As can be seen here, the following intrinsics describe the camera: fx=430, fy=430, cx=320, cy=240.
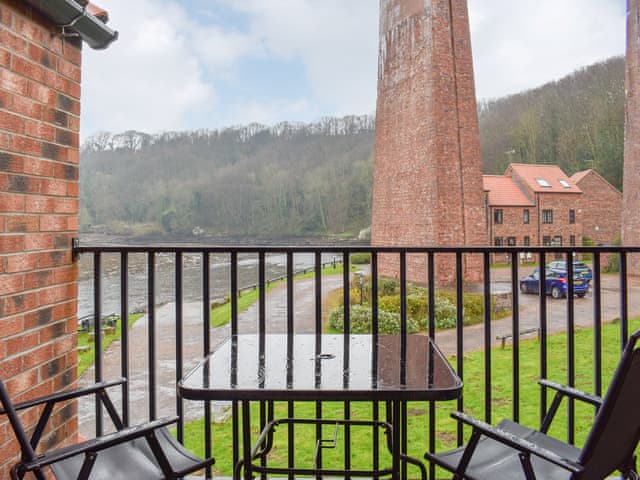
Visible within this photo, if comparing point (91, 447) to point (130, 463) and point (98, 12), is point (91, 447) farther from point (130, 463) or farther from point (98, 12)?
point (98, 12)

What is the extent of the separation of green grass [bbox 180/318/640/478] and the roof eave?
2.49m

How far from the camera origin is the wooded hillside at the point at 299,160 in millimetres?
5566

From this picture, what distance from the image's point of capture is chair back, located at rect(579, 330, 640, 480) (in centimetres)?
100

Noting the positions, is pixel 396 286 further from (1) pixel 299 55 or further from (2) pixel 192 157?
(1) pixel 299 55

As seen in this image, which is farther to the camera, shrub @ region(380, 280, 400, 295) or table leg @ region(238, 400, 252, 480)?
shrub @ region(380, 280, 400, 295)

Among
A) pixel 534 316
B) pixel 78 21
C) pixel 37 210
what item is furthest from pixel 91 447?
pixel 534 316

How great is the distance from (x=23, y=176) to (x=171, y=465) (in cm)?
105

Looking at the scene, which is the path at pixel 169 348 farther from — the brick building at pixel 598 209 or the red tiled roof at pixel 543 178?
the brick building at pixel 598 209

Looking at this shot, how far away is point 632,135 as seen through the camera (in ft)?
23.7

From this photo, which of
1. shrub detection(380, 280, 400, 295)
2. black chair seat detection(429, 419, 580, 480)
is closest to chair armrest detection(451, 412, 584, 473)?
black chair seat detection(429, 419, 580, 480)

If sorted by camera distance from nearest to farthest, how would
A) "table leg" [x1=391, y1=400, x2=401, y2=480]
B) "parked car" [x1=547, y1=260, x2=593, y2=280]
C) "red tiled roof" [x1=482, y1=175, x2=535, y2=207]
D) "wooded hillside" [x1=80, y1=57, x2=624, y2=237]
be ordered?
"table leg" [x1=391, y1=400, x2=401, y2=480] < "parked car" [x1=547, y1=260, x2=593, y2=280] < "wooded hillside" [x1=80, y1=57, x2=624, y2=237] < "red tiled roof" [x1=482, y1=175, x2=535, y2=207]

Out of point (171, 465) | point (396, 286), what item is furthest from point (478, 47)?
point (171, 465)

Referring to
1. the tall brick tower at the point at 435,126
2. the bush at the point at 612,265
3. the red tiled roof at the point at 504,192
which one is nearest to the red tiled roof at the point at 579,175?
the red tiled roof at the point at 504,192

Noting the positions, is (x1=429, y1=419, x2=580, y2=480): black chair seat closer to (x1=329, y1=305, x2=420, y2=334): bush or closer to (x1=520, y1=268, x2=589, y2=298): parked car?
(x1=329, y1=305, x2=420, y2=334): bush
